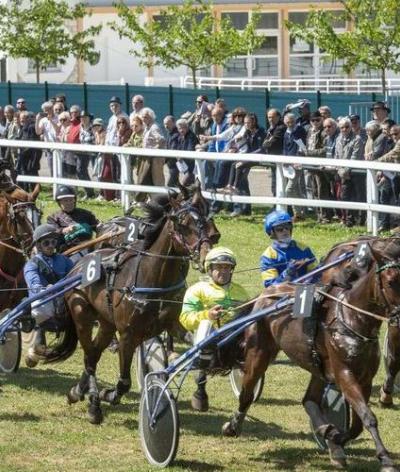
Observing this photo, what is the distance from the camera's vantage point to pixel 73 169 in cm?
2444

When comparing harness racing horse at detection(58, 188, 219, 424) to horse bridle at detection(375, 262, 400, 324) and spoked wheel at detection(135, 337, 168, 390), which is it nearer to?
spoked wheel at detection(135, 337, 168, 390)

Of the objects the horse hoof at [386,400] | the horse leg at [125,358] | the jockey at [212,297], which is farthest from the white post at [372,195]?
the jockey at [212,297]

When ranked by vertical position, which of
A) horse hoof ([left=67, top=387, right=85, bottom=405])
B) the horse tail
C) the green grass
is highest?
the horse tail

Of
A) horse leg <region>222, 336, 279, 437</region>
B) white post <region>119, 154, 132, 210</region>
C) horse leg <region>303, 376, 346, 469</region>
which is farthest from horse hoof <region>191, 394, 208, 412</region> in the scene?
white post <region>119, 154, 132, 210</region>

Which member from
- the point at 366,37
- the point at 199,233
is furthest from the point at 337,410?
the point at 366,37

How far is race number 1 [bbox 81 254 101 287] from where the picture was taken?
1219cm

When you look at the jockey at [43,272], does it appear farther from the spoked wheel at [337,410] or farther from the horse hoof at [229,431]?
the spoked wheel at [337,410]

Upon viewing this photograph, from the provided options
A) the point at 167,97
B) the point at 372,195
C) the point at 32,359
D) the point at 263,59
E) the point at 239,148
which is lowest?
the point at 32,359

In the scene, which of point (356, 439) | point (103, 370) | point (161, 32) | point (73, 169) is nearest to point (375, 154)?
point (73, 169)

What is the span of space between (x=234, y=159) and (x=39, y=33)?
1844cm

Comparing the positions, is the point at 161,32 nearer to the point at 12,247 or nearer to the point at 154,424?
the point at 12,247

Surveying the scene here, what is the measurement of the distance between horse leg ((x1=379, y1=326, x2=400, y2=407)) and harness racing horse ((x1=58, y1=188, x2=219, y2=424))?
5.75 ft

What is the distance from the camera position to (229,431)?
11219 millimetres

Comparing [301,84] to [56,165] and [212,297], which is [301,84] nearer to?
[56,165]
